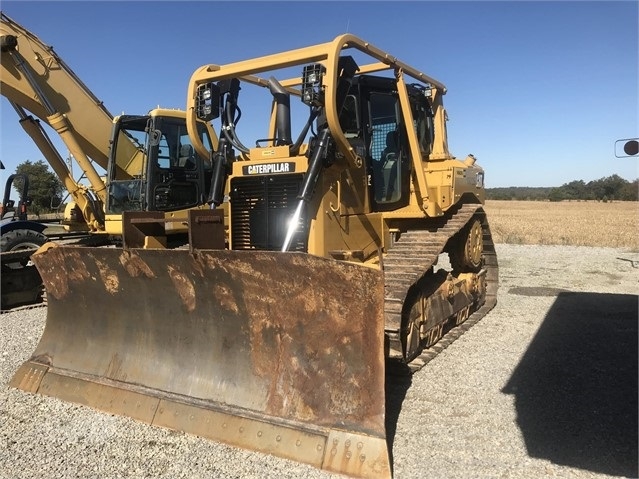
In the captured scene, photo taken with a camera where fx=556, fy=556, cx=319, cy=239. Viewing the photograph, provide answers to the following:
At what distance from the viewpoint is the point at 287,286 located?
160 inches

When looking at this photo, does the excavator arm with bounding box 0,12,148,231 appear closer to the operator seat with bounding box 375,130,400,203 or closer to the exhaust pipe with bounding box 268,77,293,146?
the exhaust pipe with bounding box 268,77,293,146

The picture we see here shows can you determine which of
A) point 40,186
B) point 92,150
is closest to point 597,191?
point 40,186

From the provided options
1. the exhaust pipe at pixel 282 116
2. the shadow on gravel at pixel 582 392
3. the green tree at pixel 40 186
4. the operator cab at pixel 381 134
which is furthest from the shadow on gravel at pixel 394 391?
the green tree at pixel 40 186

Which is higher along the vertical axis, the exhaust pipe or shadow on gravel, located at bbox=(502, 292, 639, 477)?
the exhaust pipe

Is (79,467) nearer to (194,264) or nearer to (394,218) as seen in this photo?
(194,264)

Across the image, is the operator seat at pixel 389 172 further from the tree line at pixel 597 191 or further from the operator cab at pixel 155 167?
the tree line at pixel 597 191

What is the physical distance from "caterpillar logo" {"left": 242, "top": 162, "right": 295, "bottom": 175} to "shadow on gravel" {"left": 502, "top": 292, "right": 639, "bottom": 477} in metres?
2.79

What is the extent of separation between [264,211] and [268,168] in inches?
17.0

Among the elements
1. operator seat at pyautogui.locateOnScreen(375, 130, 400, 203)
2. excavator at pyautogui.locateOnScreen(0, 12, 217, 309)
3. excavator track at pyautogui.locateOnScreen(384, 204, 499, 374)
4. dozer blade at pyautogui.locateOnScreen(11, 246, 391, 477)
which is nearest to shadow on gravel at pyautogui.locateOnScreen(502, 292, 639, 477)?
excavator track at pyautogui.locateOnScreen(384, 204, 499, 374)

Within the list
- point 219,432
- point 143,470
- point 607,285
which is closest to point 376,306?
point 219,432

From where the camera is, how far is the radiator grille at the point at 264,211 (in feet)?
17.4

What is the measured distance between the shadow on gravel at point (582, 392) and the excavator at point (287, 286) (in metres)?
1.06

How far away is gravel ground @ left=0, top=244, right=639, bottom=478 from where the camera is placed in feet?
11.7

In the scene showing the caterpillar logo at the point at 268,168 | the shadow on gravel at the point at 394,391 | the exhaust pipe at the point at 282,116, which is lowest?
the shadow on gravel at the point at 394,391
